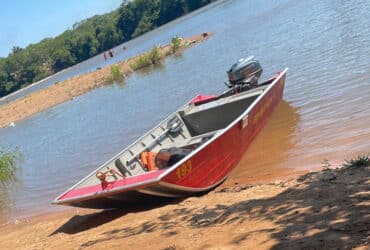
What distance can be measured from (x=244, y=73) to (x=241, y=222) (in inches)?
281

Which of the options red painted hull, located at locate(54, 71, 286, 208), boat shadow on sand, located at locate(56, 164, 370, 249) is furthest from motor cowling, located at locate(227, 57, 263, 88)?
boat shadow on sand, located at locate(56, 164, 370, 249)

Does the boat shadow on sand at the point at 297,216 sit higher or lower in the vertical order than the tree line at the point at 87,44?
lower

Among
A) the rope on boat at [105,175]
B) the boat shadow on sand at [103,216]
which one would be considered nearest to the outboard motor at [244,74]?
the rope on boat at [105,175]

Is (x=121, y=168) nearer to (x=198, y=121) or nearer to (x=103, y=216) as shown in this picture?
(x=103, y=216)

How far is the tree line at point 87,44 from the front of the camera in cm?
10006

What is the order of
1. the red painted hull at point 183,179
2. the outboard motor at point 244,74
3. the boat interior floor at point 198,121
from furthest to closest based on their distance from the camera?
1. the outboard motor at point 244,74
2. the boat interior floor at point 198,121
3. the red painted hull at point 183,179

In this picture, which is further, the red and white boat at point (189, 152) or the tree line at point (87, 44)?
the tree line at point (87, 44)

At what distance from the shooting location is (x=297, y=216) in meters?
5.26

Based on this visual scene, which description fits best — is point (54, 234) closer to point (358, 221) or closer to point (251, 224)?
point (251, 224)

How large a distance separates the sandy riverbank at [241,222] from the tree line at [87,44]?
90737 mm

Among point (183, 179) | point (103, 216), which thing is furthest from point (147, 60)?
point (183, 179)

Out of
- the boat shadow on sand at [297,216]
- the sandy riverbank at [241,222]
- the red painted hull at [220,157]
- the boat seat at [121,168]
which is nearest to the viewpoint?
the boat shadow on sand at [297,216]

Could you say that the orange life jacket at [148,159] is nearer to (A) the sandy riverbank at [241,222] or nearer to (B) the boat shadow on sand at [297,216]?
(A) the sandy riverbank at [241,222]

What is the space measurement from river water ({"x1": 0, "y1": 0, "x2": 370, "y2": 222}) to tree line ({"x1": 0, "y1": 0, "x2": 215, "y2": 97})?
2803 inches
